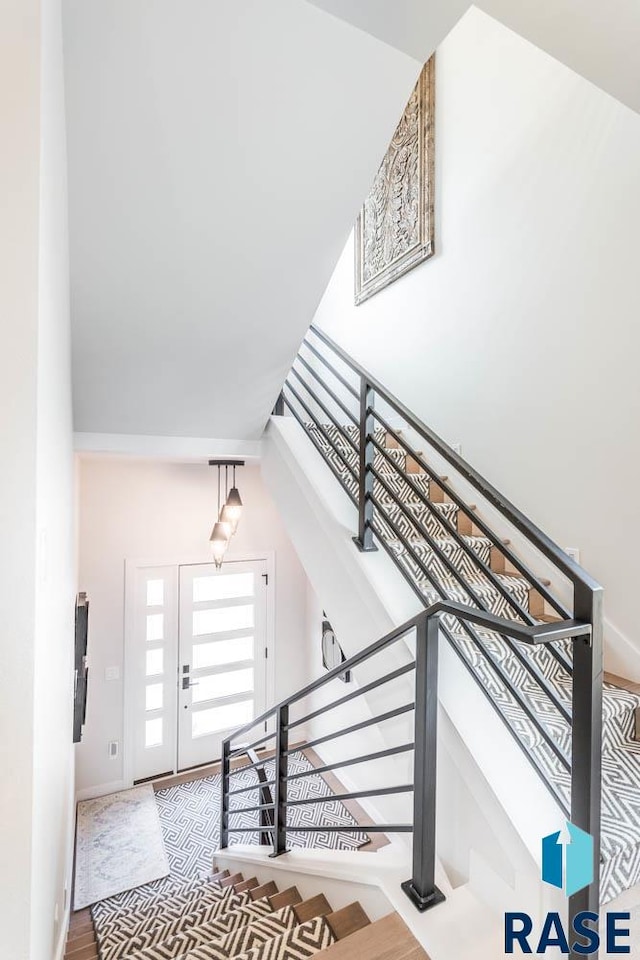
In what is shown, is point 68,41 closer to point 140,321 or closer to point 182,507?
point 140,321

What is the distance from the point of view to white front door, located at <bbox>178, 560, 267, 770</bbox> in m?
4.66

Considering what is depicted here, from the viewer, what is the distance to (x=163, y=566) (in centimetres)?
453

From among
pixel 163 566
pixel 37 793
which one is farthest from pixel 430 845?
pixel 163 566

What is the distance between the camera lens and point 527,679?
1715 mm

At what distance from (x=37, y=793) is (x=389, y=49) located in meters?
2.10

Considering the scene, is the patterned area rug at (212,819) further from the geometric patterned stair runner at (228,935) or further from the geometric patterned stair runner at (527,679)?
the geometric patterned stair runner at (527,679)

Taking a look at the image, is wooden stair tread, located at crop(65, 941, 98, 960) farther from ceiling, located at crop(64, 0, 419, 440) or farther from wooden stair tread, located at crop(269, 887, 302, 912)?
ceiling, located at crop(64, 0, 419, 440)

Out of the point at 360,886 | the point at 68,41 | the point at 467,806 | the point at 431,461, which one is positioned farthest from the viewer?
the point at 431,461

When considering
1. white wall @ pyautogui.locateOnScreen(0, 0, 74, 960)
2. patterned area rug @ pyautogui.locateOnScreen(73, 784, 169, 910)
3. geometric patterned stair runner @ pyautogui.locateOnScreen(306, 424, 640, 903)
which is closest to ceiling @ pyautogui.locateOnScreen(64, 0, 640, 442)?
white wall @ pyautogui.locateOnScreen(0, 0, 74, 960)

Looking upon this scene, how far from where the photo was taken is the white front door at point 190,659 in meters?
4.44

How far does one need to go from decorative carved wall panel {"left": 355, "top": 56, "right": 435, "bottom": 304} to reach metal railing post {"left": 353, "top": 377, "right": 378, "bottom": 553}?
1.64 m

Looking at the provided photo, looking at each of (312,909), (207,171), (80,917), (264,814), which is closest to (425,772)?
(312,909)

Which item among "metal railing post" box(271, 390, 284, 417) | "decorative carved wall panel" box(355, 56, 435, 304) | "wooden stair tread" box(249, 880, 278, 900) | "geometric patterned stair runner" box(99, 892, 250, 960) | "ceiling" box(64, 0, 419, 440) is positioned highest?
"decorative carved wall panel" box(355, 56, 435, 304)

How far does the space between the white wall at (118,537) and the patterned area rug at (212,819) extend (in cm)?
66
